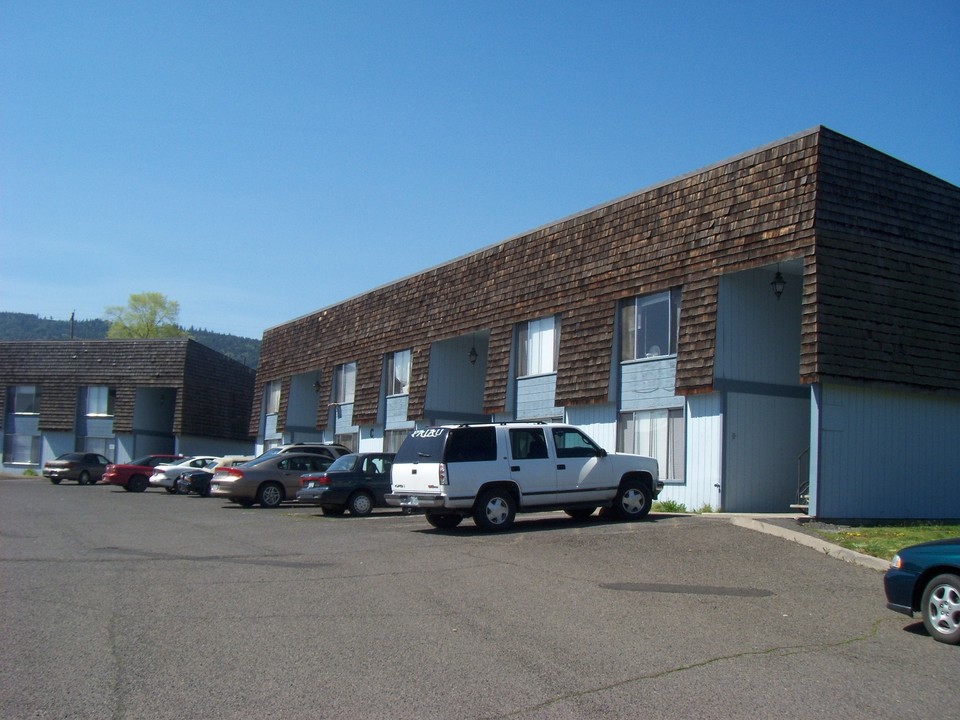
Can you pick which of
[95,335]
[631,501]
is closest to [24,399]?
[631,501]

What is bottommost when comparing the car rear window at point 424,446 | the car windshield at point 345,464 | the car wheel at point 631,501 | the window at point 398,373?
the car wheel at point 631,501

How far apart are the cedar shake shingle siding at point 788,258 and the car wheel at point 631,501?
3298 millimetres

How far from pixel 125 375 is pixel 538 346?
115 feet

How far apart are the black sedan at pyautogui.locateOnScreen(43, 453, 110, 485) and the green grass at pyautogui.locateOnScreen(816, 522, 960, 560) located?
36.8 m

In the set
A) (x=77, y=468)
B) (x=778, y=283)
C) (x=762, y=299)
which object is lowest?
(x=77, y=468)

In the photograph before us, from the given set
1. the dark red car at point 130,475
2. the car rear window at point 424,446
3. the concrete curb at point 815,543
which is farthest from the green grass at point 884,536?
the dark red car at point 130,475

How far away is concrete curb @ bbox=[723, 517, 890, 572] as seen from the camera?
40.5 ft

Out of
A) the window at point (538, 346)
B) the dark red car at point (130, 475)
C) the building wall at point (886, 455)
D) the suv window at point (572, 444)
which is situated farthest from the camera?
the dark red car at point (130, 475)

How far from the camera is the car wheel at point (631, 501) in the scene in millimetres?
17562

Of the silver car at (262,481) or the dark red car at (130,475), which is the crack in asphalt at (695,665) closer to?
the silver car at (262,481)

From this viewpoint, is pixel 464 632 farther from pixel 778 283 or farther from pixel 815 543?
pixel 778 283

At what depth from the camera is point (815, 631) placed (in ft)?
29.5

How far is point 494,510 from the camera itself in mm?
16625

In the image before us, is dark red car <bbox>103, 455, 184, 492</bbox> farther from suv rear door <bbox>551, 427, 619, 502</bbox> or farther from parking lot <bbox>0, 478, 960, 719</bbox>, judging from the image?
suv rear door <bbox>551, 427, 619, 502</bbox>
